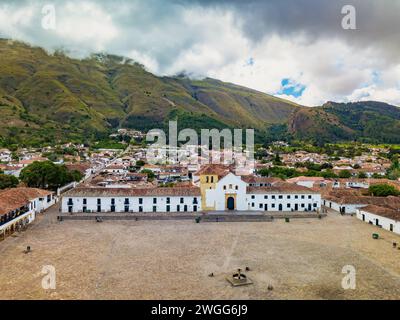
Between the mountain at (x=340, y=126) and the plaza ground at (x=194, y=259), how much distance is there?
131231 millimetres

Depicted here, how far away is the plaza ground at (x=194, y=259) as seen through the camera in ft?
58.6

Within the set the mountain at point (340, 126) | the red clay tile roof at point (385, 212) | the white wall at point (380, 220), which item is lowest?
the white wall at point (380, 220)

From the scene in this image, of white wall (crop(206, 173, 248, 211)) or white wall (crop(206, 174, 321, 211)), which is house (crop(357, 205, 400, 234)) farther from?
white wall (crop(206, 173, 248, 211))

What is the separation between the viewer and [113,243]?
26094mm

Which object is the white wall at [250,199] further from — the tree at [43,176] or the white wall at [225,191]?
the tree at [43,176]

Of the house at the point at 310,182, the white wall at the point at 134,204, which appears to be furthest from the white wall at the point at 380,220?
the white wall at the point at 134,204

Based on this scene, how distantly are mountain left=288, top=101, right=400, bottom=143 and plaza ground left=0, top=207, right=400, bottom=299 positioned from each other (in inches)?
5167

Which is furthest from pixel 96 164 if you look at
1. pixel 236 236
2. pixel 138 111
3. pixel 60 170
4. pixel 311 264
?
pixel 138 111

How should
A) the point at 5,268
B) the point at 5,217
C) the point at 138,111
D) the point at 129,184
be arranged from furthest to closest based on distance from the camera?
the point at 138,111 < the point at 129,184 < the point at 5,217 < the point at 5,268

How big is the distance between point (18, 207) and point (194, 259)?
1617cm
